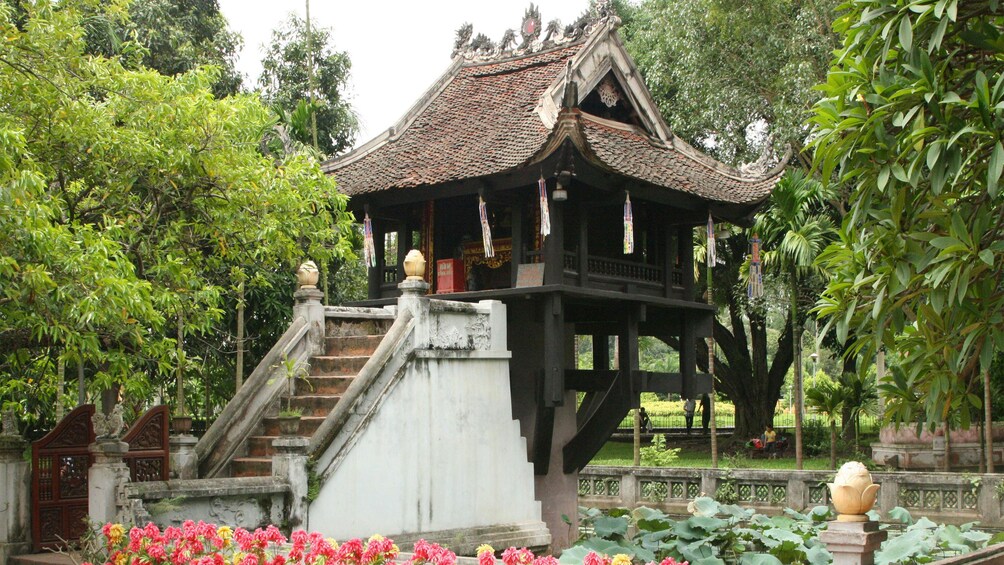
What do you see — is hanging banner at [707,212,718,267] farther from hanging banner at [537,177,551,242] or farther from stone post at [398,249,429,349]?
stone post at [398,249,429,349]

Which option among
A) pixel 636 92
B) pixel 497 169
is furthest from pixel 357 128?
pixel 497 169

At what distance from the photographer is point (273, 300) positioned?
20.1 m

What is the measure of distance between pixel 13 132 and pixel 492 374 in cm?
698

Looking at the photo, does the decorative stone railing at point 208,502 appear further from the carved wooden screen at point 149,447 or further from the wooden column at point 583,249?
the wooden column at point 583,249

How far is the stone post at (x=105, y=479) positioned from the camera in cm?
869

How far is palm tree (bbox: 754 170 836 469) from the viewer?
18.3 m

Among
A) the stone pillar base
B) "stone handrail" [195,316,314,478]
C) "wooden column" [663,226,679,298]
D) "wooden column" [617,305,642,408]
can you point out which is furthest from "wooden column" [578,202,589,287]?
the stone pillar base

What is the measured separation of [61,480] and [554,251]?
6.20 meters

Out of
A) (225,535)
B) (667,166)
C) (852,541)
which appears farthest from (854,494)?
(667,166)

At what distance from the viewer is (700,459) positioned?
2592 cm

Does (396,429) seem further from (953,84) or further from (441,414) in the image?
(953,84)

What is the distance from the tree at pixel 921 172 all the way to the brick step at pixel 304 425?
19.8 feet

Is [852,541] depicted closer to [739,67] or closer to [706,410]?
[739,67]

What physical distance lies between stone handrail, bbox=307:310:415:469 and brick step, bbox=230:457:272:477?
87cm
